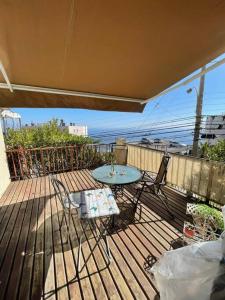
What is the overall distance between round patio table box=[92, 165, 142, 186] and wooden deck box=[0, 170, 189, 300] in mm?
706

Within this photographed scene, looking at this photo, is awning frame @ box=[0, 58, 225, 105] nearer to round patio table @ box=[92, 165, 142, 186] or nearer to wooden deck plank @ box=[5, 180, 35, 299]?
round patio table @ box=[92, 165, 142, 186]

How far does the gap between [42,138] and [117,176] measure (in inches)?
137

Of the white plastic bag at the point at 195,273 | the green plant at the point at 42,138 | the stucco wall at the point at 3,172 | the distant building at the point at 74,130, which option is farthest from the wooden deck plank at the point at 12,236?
the distant building at the point at 74,130

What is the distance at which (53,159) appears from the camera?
17.5ft

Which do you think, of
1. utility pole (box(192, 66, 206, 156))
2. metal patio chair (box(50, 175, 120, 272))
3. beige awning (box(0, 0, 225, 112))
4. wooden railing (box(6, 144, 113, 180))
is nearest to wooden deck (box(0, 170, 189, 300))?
metal patio chair (box(50, 175, 120, 272))

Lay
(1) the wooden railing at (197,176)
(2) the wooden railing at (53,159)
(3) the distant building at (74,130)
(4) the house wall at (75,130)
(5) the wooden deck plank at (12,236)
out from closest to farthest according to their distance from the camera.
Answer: (5) the wooden deck plank at (12,236)
(1) the wooden railing at (197,176)
(2) the wooden railing at (53,159)
(3) the distant building at (74,130)
(4) the house wall at (75,130)

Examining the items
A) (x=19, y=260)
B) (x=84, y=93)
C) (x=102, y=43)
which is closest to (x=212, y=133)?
(x=84, y=93)

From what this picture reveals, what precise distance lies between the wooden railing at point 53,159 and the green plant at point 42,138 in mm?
186

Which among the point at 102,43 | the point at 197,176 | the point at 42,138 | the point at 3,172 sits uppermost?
the point at 102,43

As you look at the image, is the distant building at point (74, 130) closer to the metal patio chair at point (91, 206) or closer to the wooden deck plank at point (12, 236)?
the wooden deck plank at point (12, 236)

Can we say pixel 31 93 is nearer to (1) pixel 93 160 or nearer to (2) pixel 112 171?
(2) pixel 112 171

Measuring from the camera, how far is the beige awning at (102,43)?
40.5 inches

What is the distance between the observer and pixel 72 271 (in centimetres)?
188

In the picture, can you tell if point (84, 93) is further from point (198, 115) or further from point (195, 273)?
point (198, 115)
